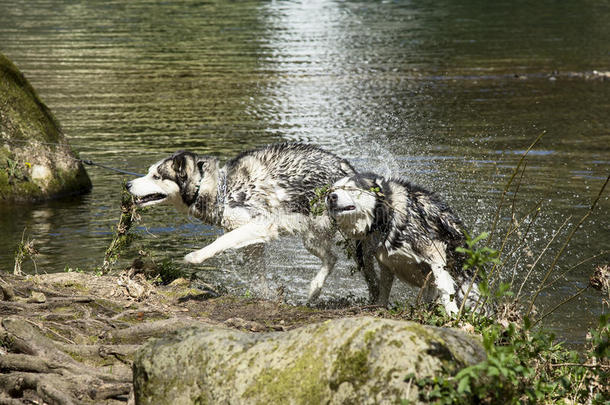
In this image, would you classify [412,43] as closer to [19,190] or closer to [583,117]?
[583,117]

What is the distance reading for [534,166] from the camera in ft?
44.8

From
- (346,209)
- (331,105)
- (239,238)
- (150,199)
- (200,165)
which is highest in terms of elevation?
(200,165)

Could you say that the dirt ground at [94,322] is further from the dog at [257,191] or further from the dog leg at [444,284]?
the dog at [257,191]

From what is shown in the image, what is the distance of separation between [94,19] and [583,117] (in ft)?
82.7

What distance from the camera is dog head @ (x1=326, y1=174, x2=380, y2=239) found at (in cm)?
728

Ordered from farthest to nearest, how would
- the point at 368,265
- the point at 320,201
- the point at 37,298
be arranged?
the point at 368,265 → the point at 320,201 → the point at 37,298

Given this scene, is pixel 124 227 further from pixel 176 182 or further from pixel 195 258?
pixel 195 258

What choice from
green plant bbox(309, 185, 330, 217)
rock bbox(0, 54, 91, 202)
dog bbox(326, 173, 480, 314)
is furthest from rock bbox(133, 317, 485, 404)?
rock bbox(0, 54, 91, 202)

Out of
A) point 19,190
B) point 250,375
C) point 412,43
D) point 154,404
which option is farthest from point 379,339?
point 412,43

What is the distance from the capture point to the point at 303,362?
4.18 meters

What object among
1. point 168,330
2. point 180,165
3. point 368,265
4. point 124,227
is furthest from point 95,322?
point 368,265

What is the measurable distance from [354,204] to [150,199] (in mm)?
2302

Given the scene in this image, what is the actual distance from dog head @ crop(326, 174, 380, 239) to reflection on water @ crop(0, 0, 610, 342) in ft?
4.56

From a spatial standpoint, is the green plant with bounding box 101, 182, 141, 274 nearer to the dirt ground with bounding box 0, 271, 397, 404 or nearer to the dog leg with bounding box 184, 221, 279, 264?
the dirt ground with bounding box 0, 271, 397, 404
